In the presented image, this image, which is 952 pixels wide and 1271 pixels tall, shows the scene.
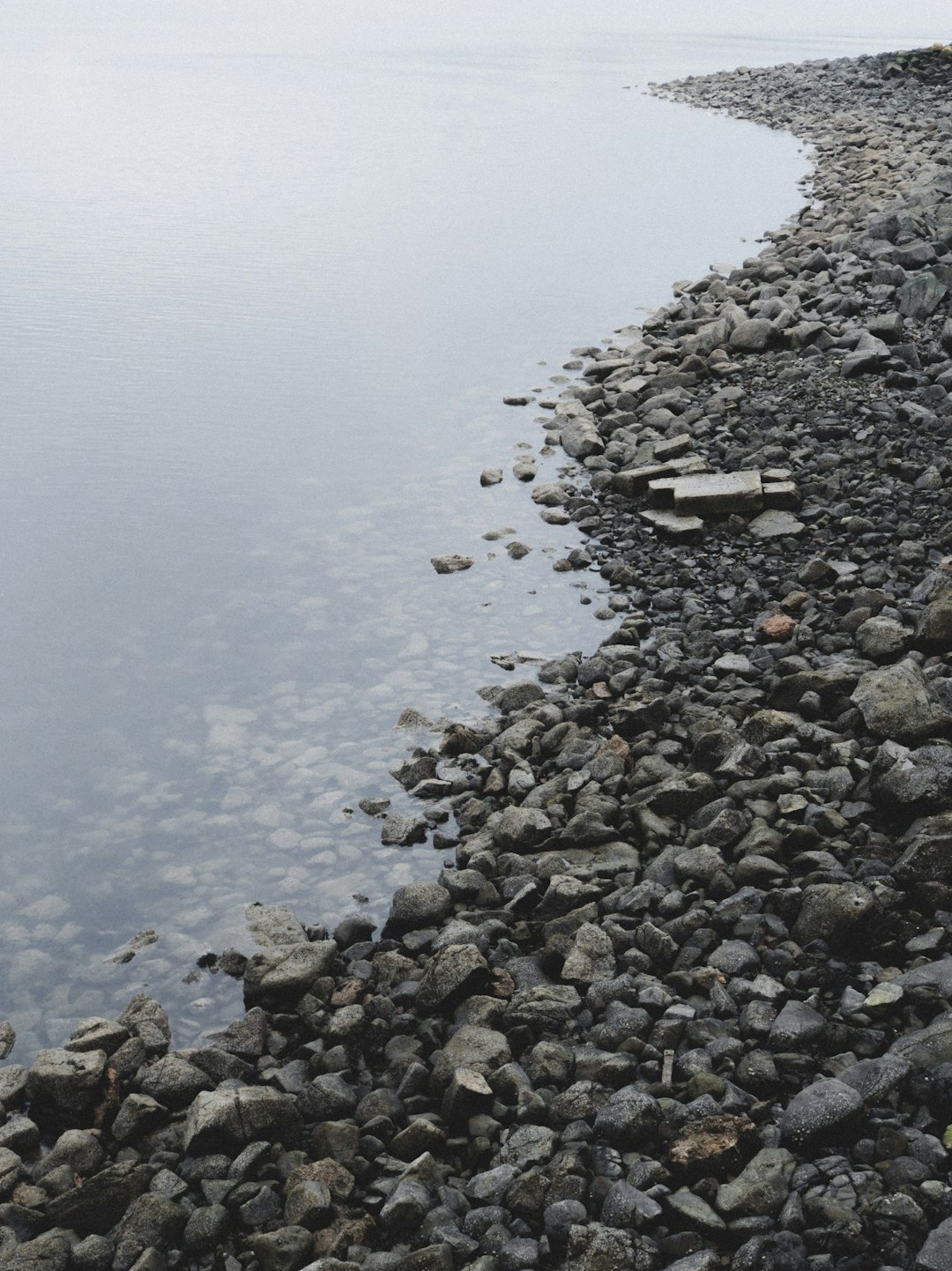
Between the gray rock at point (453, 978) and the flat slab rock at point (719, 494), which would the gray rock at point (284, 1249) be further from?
the flat slab rock at point (719, 494)

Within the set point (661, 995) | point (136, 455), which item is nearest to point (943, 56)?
point (136, 455)

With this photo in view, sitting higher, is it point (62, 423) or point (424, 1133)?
point (62, 423)

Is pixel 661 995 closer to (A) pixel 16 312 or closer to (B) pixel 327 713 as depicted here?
(B) pixel 327 713

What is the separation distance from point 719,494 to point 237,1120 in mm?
6692

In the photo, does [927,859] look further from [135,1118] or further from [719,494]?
[719,494]

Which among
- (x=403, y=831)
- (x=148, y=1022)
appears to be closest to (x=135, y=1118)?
(x=148, y=1022)

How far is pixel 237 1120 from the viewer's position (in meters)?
4.66

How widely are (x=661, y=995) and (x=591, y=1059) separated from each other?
0.43 m

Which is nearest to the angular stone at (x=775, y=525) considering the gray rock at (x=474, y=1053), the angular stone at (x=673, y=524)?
the angular stone at (x=673, y=524)

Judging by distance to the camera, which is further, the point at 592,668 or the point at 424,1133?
the point at 592,668

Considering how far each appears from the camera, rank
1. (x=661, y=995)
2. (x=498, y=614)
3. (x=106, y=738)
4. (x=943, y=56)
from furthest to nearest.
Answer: (x=943, y=56)
(x=498, y=614)
(x=106, y=738)
(x=661, y=995)

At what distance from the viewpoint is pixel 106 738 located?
7770 millimetres

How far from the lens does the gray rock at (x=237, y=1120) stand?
182 inches

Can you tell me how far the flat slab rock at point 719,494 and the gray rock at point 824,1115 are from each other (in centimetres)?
631
